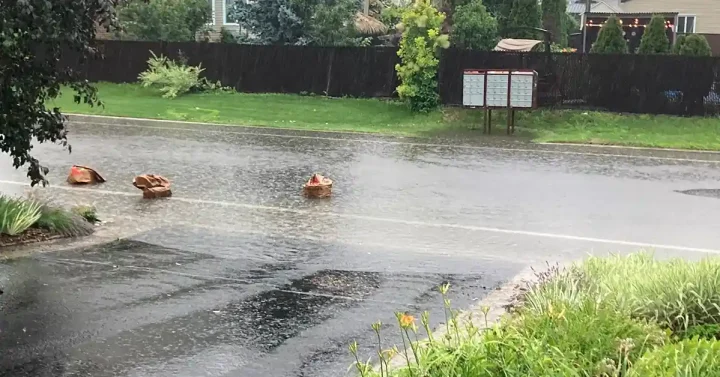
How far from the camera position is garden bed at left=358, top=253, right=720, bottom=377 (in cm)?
396

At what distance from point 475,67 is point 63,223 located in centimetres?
1657

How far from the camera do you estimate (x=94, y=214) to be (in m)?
9.98

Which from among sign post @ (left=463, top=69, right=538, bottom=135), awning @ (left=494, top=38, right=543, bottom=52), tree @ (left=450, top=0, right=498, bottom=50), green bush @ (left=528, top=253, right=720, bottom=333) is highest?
tree @ (left=450, top=0, right=498, bottom=50)

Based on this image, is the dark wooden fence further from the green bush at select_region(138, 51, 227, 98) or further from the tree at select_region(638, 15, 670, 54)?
the tree at select_region(638, 15, 670, 54)

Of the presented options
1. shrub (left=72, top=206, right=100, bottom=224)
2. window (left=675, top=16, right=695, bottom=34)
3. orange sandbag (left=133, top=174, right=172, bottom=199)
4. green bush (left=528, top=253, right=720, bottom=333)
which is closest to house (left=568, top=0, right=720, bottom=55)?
window (left=675, top=16, right=695, bottom=34)

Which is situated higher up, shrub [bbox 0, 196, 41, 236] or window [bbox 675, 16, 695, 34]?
window [bbox 675, 16, 695, 34]

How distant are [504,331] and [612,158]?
13.0 meters

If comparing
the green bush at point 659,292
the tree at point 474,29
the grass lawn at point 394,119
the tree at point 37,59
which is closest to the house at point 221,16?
the tree at point 474,29

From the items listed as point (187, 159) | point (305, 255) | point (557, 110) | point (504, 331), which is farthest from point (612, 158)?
point (504, 331)

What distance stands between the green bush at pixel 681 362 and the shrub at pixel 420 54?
19.3 meters

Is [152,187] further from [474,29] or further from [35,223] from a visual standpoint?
[474,29]

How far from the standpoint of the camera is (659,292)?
5.42 m

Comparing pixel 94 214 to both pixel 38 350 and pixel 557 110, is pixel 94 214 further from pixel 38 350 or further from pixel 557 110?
pixel 557 110

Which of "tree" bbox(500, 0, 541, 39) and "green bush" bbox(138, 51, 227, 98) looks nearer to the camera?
"green bush" bbox(138, 51, 227, 98)
